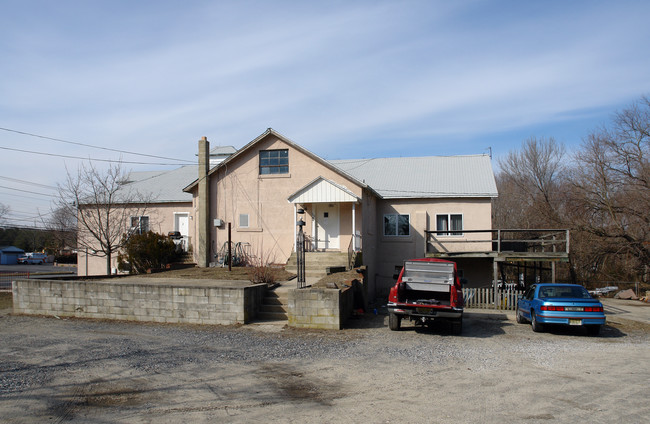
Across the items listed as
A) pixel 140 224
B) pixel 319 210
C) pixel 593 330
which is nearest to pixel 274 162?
pixel 319 210

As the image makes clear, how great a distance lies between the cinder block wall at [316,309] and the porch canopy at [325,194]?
24.4ft

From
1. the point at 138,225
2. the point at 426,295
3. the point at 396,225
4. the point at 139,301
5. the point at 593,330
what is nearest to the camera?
the point at 593,330

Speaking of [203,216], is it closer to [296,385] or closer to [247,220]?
[247,220]

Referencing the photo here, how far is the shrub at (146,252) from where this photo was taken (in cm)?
2352

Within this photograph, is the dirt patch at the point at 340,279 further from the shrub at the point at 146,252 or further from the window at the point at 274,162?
the shrub at the point at 146,252

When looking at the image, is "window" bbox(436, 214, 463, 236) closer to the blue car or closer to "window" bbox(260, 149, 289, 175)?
"window" bbox(260, 149, 289, 175)

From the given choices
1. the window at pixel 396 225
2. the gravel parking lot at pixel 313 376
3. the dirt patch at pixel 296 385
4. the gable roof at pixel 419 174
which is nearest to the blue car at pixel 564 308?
the gravel parking lot at pixel 313 376

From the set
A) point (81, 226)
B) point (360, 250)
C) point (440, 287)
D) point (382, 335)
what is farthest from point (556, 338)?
point (81, 226)

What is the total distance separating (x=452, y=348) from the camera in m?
11.4

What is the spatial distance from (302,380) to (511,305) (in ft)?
47.6

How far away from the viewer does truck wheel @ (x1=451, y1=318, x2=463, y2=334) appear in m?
13.3

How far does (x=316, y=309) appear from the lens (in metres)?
13.6

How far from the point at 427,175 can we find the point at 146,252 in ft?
50.2

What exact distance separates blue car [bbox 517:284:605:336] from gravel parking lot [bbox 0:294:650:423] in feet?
1.52
